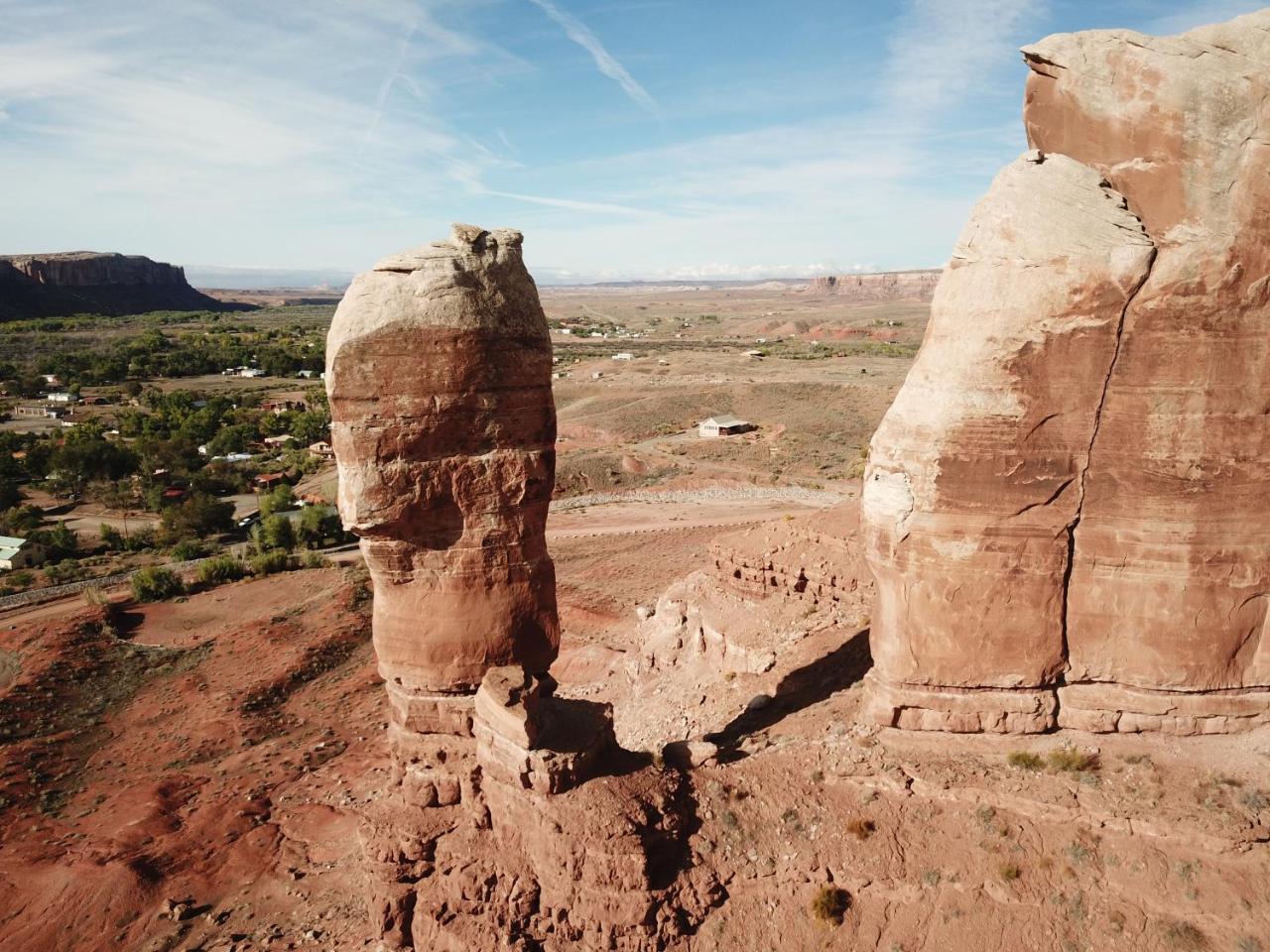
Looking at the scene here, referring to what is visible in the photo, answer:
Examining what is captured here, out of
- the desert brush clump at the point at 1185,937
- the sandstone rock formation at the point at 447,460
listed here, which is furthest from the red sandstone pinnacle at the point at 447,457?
the desert brush clump at the point at 1185,937

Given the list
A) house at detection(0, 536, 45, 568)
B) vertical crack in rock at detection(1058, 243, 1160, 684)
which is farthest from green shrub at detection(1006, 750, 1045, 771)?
house at detection(0, 536, 45, 568)

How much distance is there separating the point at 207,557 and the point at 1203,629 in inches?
1804

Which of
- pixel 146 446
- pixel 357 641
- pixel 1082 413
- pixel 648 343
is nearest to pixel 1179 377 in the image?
pixel 1082 413

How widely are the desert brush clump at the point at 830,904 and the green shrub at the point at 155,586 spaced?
1389 inches

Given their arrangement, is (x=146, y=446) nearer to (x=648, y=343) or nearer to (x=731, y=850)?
(x=731, y=850)

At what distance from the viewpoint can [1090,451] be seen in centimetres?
1172

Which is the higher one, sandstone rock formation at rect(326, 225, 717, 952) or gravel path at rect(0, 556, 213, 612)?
sandstone rock formation at rect(326, 225, 717, 952)

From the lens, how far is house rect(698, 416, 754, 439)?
69188 millimetres

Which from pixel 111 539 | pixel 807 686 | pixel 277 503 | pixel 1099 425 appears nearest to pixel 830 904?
pixel 807 686

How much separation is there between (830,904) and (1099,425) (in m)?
8.12

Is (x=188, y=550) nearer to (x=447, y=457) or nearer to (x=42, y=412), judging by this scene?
(x=447, y=457)

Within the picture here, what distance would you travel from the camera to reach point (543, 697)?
14.4 m

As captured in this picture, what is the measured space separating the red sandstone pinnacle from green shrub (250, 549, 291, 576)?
2851 cm

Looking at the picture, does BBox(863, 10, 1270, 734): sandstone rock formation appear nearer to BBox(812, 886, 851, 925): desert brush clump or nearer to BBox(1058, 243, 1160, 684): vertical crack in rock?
BBox(1058, 243, 1160, 684): vertical crack in rock
